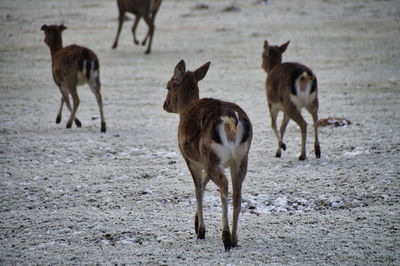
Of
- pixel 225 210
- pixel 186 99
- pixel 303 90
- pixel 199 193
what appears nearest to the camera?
pixel 225 210

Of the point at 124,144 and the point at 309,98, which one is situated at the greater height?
the point at 309,98

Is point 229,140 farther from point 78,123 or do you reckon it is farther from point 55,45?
point 55,45

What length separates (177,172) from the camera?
6.79 m

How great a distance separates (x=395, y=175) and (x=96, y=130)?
528cm

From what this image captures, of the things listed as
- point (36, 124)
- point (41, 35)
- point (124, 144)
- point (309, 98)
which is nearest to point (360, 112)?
point (309, 98)

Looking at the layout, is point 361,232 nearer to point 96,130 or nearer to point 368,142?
point 368,142

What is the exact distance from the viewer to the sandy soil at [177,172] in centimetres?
458

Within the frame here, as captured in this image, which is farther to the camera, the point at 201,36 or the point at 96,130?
the point at 201,36

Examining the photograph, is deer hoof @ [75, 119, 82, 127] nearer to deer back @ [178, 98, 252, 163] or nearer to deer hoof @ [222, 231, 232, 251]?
deer back @ [178, 98, 252, 163]

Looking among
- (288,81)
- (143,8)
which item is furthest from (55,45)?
(143,8)

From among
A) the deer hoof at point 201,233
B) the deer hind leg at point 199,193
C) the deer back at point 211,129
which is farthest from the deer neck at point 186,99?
the deer hoof at point 201,233

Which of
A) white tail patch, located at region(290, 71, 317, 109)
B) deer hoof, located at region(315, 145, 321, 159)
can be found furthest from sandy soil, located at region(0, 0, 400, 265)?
white tail patch, located at region(290, 71, 317, 109)

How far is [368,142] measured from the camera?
763cm

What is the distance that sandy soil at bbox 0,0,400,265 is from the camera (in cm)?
458
